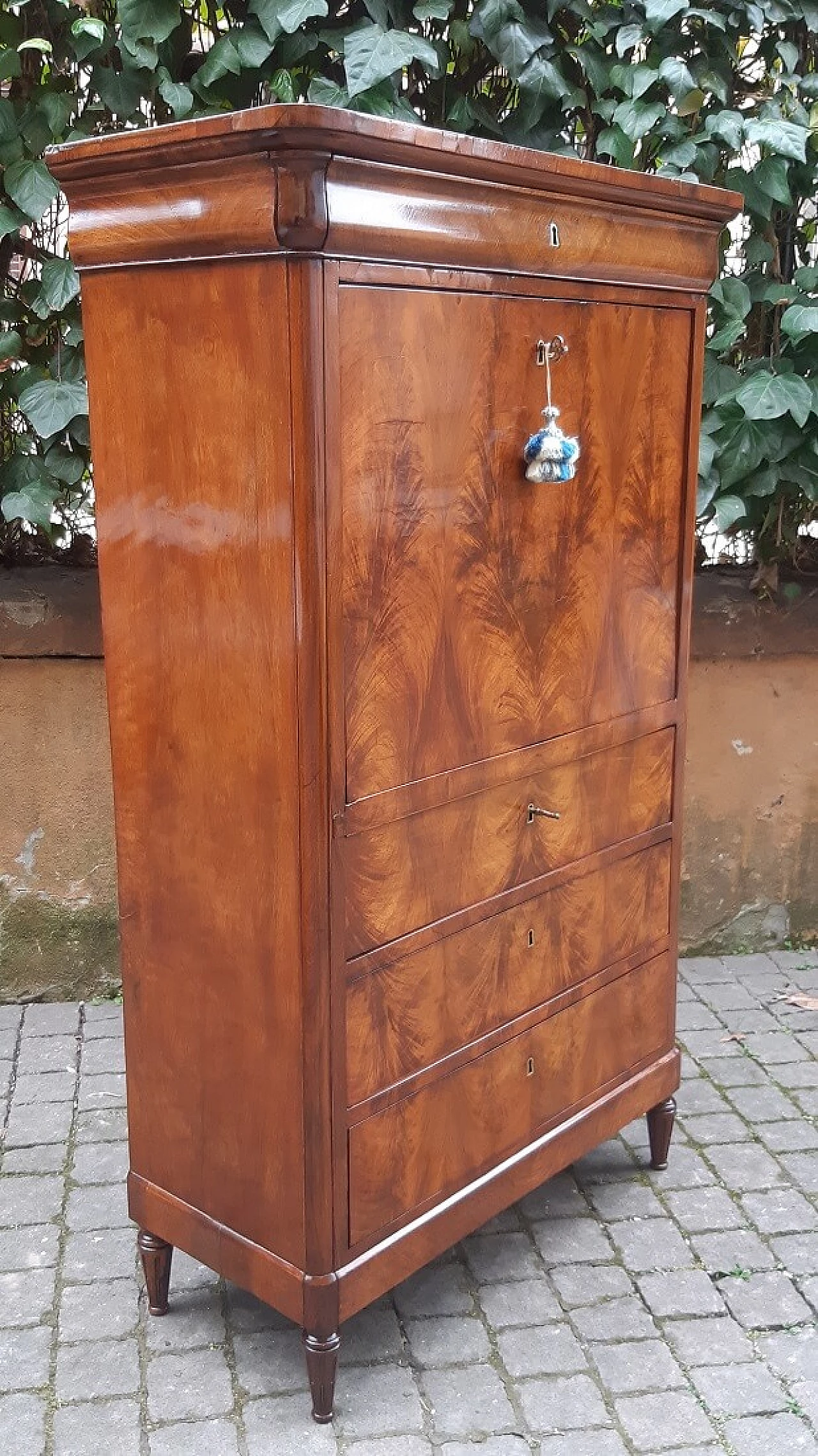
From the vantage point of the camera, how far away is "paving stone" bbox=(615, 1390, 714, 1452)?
2.27 m

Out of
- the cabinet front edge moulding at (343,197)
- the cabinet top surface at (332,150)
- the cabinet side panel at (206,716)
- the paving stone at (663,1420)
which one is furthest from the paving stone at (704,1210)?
the cabinet top surface at (332,150)

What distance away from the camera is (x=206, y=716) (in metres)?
2.19

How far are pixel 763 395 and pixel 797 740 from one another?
1.14 meters

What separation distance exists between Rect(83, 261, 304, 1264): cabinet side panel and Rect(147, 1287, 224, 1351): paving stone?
0.98 feet

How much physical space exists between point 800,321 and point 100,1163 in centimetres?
288

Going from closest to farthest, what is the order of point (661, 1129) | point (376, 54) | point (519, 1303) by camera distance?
point (519, 1303) → point (661, 1129) → point (376, 54)

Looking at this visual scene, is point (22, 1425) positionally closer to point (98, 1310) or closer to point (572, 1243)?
point (98, 1310)

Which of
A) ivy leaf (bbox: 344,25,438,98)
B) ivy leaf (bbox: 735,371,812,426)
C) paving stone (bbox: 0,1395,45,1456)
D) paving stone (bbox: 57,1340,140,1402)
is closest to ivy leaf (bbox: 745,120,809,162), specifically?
ivy leaf (bbox: 735,371,812,426)

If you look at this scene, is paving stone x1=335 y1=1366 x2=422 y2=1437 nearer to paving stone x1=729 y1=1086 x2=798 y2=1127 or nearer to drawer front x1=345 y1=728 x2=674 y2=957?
drawer front x1=345 y1=728 x2=674 y2=957

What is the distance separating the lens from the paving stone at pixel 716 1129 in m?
3.23

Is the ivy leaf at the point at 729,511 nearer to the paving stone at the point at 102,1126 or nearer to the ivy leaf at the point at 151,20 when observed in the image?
the ivy leaf at the point at 151,20

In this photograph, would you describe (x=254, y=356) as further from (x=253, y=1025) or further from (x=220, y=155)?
(x=253, y=1025)

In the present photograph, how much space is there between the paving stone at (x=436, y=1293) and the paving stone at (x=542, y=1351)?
124 mm

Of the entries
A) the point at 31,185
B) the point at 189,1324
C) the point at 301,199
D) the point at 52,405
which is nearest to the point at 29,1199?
the point at 189,1324
